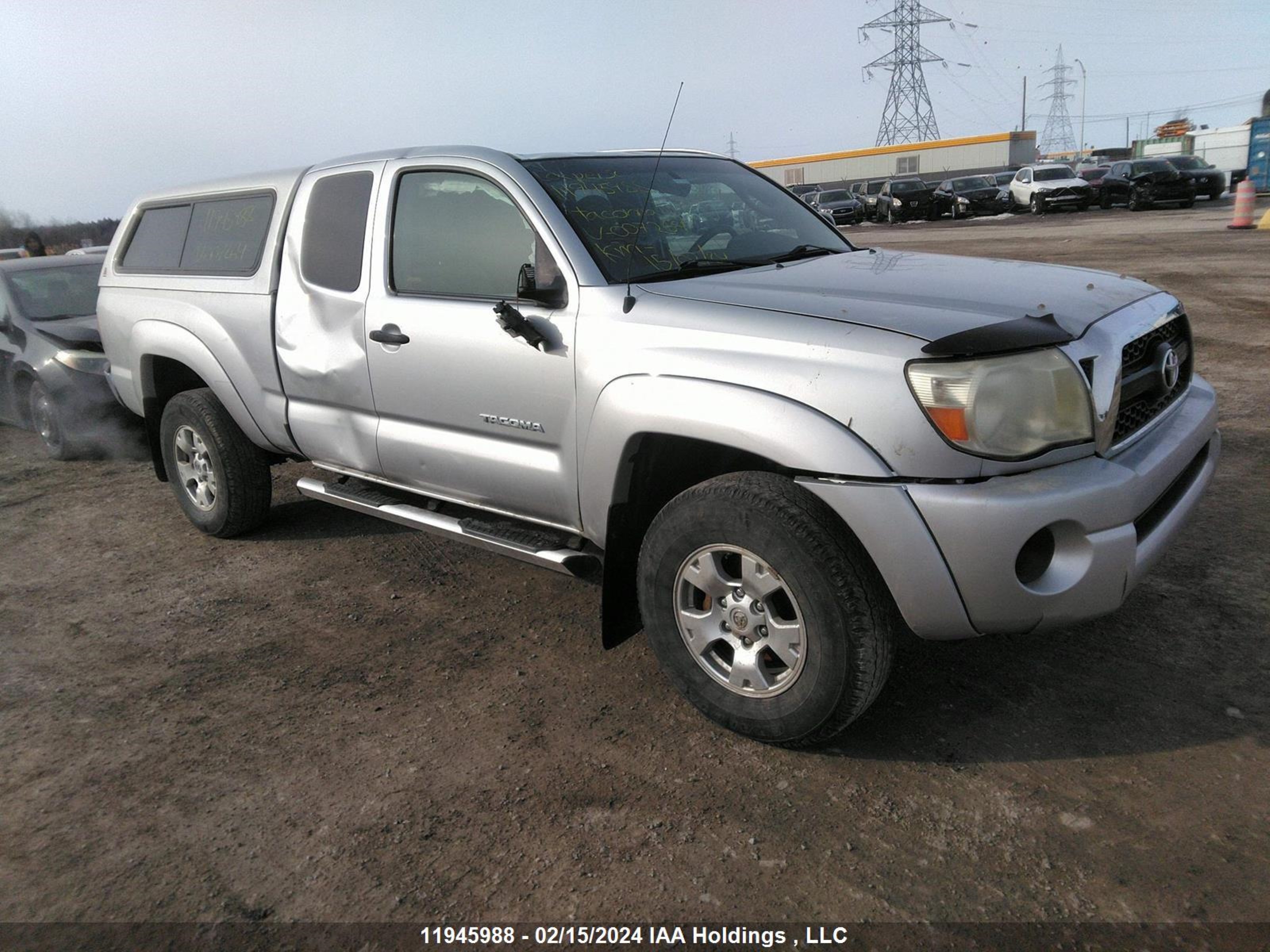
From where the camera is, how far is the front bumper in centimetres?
255

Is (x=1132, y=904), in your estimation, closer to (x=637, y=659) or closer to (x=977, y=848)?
(x=977, y=848)

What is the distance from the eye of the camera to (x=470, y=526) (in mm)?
3793

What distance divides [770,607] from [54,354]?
6.47 m

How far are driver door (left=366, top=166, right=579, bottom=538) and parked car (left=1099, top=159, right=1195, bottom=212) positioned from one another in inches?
1149

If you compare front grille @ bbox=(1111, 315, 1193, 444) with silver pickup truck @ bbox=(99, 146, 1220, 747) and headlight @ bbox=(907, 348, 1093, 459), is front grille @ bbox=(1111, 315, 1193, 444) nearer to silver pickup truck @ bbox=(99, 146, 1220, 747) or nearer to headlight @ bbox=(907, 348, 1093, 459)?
silver pickup truck @ bbox=(99, 146, 1220, 747)

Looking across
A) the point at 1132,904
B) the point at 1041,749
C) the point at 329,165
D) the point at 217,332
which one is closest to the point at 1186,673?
Answer: the point at 1041,749

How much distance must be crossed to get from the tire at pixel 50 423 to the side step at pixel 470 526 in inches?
150

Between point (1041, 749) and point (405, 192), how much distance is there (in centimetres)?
308

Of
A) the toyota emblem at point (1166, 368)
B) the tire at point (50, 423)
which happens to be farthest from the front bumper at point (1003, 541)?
the tire at point (50, 423)

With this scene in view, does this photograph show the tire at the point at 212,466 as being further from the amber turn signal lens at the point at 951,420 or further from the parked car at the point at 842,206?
the parked car at the point at 842,206

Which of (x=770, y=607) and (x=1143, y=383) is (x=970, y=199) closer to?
(x=1143, y=383)

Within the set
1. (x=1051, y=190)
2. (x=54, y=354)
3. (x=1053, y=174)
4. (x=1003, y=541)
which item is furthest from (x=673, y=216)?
(x=1053, y=174)

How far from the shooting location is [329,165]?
14.4ft

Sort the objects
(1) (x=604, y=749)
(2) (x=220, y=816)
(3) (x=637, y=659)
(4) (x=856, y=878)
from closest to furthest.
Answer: (4) (x=856, y=878) < (2) (x=220, y=816) < (1) (x=604, y=749) < (3) (x=637, y=659)
